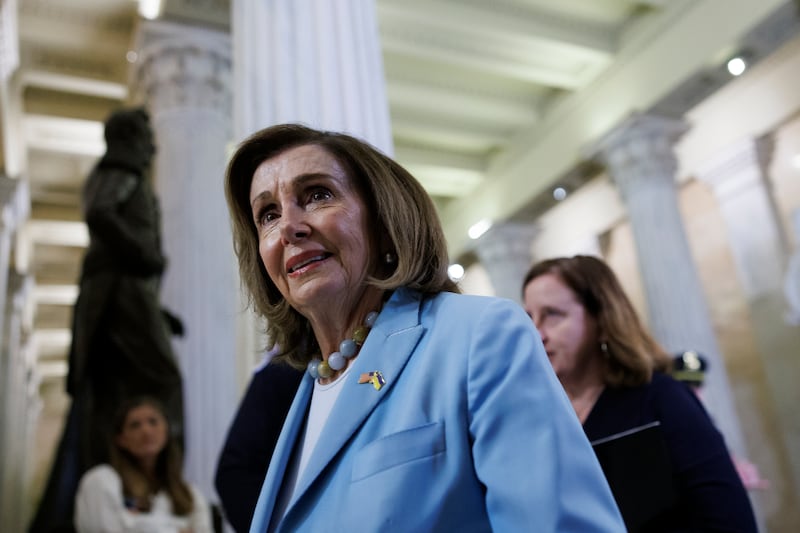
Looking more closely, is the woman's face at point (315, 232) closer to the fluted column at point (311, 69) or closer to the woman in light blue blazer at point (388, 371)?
the woman in light blue blazer at point (388, 371)

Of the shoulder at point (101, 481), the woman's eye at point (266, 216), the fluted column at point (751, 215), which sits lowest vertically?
the shoulder at point (101, 481)

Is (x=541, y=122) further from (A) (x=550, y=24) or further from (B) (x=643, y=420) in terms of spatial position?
(B) (x=643, y=420)

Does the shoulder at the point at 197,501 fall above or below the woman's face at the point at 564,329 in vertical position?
below

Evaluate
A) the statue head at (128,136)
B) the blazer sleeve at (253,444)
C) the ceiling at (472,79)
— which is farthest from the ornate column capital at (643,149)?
the blazer sleeve at (253,444)

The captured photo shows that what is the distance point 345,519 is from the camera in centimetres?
95

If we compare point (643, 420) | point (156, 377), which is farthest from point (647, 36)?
point (643, 420)

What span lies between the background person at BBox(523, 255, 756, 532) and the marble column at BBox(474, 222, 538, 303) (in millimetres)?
12136

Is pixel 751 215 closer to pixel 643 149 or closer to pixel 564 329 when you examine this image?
pixel 643 149

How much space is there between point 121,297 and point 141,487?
1423mm

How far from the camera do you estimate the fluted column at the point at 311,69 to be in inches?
131

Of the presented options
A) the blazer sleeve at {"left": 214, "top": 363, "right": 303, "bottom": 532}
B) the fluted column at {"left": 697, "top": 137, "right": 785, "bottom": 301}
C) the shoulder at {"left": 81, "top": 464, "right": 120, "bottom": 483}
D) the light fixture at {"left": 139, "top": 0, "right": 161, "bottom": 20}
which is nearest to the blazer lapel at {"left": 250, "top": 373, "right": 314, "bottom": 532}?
the blazer sleeve at {"left": 214, "top": 363, "right": 303, "bottom": 532}

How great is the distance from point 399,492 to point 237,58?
11.0ft

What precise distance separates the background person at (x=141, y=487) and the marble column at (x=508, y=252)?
11.1m

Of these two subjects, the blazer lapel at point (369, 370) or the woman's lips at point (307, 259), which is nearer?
the blazer lapel at point (369, 370)
